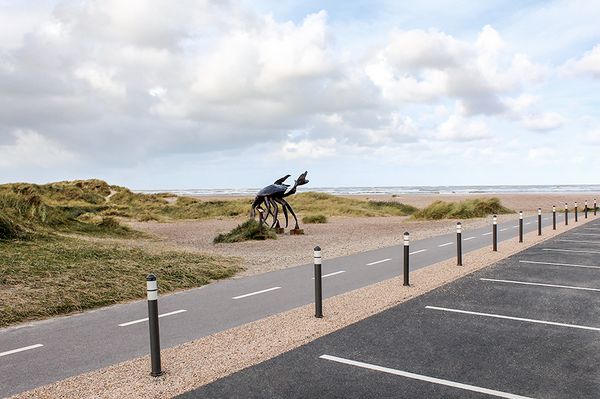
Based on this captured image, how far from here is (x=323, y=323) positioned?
724 centimetres

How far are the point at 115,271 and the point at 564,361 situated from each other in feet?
29.4

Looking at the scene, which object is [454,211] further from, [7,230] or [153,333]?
[153,333]

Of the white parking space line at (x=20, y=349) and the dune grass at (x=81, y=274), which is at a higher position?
the dune grass at (x=81, y=274)

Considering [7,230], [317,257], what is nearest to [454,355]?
[317,257]

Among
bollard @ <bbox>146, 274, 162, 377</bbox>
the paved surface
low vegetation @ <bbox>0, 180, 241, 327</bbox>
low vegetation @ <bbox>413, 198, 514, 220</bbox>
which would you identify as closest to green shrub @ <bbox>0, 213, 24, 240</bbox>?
low vegetation @ <bbox>0, 180, 241, 327</bbox>

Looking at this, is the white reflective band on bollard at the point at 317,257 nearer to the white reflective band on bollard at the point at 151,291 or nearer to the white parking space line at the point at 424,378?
the white parking space line at the point at 424,378

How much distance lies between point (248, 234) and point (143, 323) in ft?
44.3

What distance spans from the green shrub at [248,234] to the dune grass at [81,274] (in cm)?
600

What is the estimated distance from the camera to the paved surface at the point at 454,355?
4902mm

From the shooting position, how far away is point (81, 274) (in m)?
10.6

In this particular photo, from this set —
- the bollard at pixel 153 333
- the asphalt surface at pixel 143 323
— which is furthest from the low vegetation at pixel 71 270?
the bollard at pixel 153 333

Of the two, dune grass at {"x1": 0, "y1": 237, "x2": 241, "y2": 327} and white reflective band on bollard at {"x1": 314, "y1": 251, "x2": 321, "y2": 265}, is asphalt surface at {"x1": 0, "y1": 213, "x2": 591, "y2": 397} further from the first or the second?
white reflective band on bollard at {"x1": 314, "y1": 251, "x2": 321, "y2": 265}

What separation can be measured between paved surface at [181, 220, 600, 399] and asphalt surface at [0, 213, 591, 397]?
176cm

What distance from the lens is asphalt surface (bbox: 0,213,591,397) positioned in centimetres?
584
